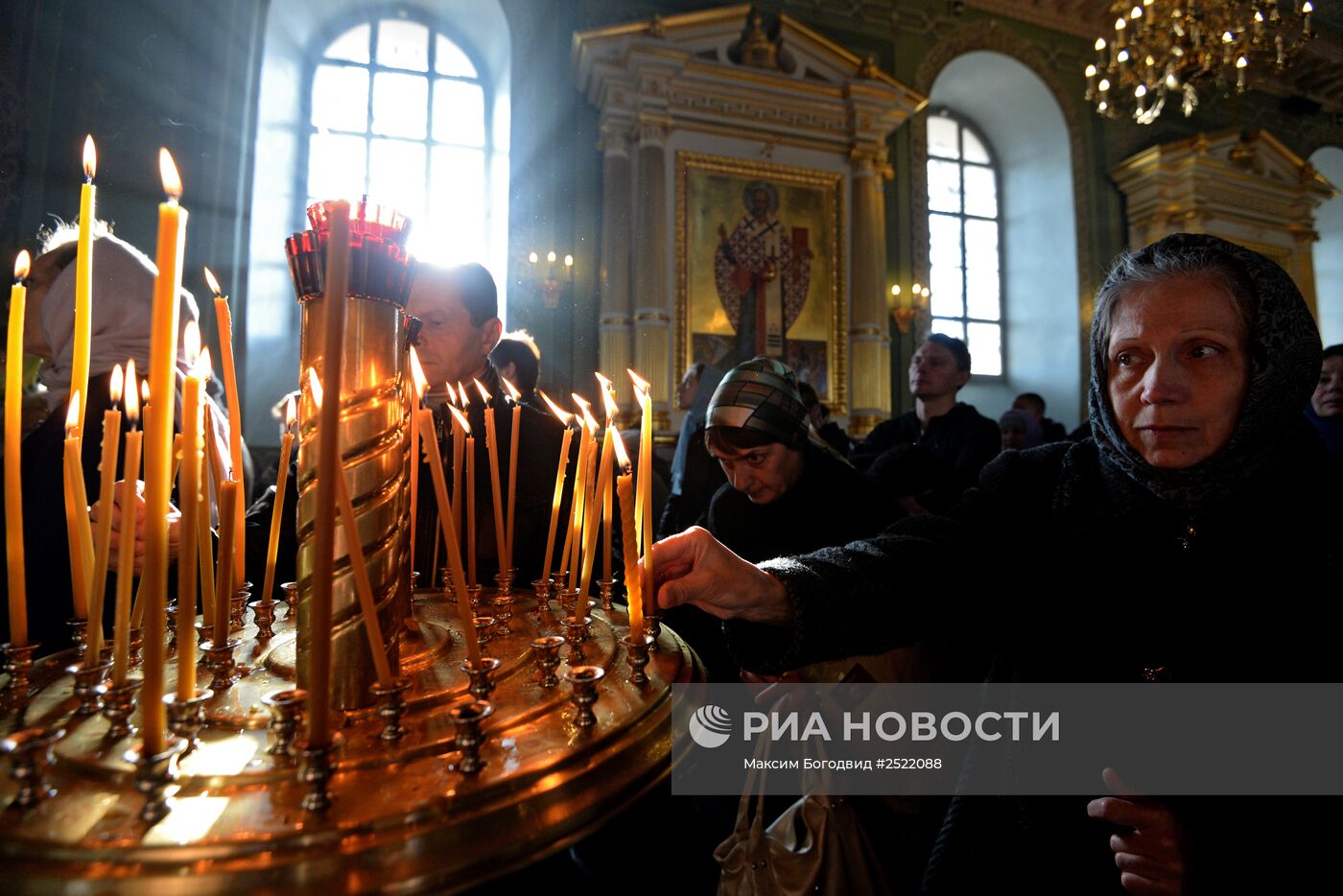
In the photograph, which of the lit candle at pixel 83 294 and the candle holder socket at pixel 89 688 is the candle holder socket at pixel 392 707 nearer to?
the candle holder socket at pixel 89 688

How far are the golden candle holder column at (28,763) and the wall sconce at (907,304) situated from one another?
24.2ft

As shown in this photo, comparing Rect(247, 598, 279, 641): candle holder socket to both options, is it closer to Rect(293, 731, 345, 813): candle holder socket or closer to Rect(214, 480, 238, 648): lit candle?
Rect(214, 480, 238, 648): lit candle

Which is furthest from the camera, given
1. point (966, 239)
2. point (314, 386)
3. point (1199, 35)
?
point (966, 239)

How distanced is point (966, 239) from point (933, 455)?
802cm

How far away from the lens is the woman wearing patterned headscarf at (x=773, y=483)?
184 centimetres

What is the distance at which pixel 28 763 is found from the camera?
472mm

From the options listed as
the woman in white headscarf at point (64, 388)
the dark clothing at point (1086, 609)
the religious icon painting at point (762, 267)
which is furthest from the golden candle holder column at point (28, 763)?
the religious icon painting at point (762, 267)

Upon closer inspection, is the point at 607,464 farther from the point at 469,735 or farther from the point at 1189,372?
the point at 1189,372

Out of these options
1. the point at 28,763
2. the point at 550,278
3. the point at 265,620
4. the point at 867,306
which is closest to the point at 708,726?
the point at 265,620

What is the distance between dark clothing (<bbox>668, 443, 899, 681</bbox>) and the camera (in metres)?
1.85

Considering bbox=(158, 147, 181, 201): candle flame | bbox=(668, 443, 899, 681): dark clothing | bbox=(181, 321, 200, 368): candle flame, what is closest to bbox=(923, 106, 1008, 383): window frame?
bbox=(668, 443, 899, 681): dark clothing

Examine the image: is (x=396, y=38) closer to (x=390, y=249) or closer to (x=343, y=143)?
(x=343, y=143)

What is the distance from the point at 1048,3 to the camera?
8070 mm

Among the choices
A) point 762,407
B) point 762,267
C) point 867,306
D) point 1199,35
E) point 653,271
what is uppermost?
point 1199,35
